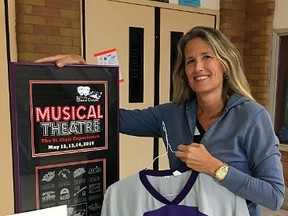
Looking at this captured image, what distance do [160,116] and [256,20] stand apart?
2.42 m

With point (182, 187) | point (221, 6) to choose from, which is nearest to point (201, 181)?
point (182, 187)

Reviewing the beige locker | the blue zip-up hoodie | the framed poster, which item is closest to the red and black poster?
the framed poster

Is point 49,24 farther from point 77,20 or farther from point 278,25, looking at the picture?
point 278,25

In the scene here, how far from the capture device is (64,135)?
1.29m

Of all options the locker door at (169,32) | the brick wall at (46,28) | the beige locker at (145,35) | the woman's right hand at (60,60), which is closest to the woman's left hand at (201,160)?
the woman's right hand at (60,60)

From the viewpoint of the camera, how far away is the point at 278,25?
344cm

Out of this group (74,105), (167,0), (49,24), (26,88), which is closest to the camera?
(26,88)

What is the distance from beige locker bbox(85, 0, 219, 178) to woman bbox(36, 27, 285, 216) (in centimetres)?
142

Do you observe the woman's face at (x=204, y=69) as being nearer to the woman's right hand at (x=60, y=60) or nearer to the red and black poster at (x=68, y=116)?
the red and black poster at (x=68, y=116)

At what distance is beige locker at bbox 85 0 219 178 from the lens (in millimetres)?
2814

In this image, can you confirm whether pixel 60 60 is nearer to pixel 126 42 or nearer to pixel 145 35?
pixel 126 42

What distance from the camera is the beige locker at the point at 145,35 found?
2814 millimetres

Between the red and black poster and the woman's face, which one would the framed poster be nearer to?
the red and black poster

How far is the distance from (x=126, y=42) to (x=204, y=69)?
173 centimetres
